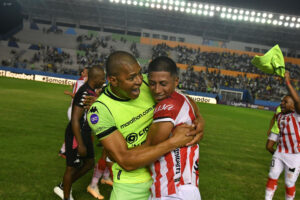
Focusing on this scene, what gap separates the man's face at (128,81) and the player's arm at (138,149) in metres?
0.40

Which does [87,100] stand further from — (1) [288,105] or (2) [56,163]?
(1) [288,105]

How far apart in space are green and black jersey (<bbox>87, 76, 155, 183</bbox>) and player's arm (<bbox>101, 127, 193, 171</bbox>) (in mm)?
121

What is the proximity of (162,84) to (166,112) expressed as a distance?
39 cm

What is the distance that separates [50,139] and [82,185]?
11.5 feet

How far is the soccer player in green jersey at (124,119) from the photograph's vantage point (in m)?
2.16

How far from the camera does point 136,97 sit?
2.33 metres

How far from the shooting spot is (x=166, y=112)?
1987mm

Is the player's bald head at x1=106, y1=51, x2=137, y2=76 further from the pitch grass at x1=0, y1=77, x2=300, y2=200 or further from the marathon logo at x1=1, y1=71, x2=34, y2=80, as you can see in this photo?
the marathon logo at x1=1, y1=71, x2=34, y2=80

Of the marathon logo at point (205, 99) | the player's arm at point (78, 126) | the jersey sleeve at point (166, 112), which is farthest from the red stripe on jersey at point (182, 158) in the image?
the marathon logo at point (205, 99)

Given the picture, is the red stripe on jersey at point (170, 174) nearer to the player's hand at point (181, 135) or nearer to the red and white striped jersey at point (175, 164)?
the red and white striped jersey at point (175, 164)

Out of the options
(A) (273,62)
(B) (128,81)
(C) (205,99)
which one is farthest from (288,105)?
(C) (205,99)

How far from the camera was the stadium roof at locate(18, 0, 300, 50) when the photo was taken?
40.5 meters

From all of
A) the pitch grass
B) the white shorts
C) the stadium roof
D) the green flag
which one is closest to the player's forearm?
the white shorts

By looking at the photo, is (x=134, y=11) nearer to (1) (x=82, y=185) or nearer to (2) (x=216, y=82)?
(2) (x=216, y=82)
